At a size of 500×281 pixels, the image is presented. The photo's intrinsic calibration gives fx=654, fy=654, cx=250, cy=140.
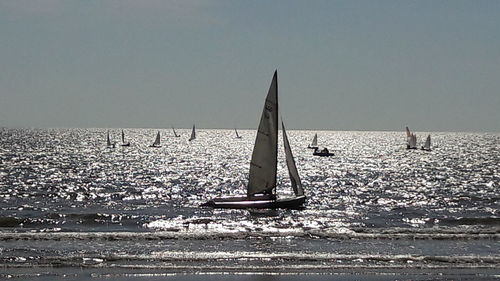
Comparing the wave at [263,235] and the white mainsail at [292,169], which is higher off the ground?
the white mainsail at [292,169]

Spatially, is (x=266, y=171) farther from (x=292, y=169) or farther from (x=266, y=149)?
(x=292, y=169)

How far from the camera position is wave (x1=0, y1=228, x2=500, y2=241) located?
31.1m

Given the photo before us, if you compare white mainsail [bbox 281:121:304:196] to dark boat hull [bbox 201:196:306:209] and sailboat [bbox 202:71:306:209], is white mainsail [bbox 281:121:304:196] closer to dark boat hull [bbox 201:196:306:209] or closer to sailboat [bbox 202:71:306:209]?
sailboat [bbox 202:71:306:209]

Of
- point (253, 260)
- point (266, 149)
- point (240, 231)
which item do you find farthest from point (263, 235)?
point (266, 149)

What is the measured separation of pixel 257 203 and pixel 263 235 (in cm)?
1307

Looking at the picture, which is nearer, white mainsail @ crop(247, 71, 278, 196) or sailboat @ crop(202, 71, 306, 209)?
white mainsail @ crop(247, 71, 278, 196)

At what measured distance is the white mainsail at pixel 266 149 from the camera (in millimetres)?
43438

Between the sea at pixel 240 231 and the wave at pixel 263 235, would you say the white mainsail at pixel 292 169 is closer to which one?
the sea at pixel 240 231

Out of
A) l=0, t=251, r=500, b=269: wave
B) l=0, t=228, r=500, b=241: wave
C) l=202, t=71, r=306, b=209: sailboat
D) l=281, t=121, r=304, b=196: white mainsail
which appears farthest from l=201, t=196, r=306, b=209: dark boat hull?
l=0, t=251, r=500, b=269: wave

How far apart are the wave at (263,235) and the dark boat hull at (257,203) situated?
10304 millimetres

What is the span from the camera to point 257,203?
148 feet

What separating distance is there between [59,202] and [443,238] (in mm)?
31182

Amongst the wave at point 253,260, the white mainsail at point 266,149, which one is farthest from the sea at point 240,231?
the white mainsail at point 266,149

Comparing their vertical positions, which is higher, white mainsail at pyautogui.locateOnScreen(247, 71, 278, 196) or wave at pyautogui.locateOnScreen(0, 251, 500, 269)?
white mainsail at pyautogui.locateOnScreen(247, 71, 278, 196)
